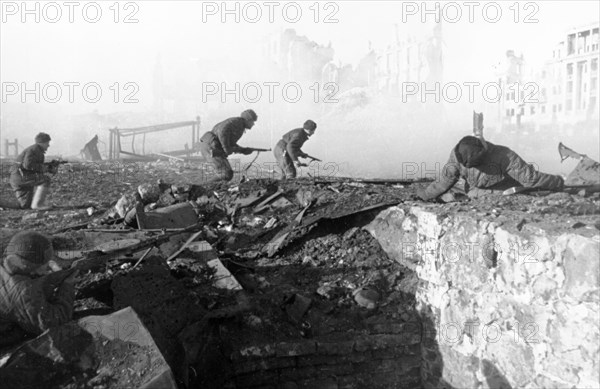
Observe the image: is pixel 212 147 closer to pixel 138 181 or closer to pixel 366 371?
pixel 138 181

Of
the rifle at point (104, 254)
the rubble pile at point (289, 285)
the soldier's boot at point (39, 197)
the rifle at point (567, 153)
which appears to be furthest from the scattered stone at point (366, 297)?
the soldier's boot at point (39, 197)

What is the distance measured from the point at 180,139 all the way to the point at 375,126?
16747 millimetres

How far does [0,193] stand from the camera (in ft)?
35.7

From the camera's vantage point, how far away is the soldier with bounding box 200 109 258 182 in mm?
9055

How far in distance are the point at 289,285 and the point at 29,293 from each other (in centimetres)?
231

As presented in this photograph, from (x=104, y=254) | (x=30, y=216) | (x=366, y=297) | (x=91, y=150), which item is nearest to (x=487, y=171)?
(x=366, y=297)

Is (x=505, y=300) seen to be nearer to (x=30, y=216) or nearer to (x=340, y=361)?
(x=340, y=361)

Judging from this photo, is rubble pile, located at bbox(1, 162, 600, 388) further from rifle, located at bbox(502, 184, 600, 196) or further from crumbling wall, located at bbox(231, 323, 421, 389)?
rifle, located at bbox(502, 184, 600, 196)

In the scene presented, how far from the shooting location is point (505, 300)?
138 inches

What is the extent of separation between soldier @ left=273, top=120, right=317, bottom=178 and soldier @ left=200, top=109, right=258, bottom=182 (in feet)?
3.01

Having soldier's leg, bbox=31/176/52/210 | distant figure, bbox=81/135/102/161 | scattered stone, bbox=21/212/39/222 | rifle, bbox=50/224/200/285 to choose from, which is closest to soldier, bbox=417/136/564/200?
rifle, bbox=50/224/200/285

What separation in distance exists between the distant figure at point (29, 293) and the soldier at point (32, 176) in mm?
6152

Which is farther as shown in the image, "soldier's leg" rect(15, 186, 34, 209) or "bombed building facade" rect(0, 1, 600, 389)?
"soldier's leg" rect(15, 186, 34, 209)

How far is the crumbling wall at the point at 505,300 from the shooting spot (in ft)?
9.77
